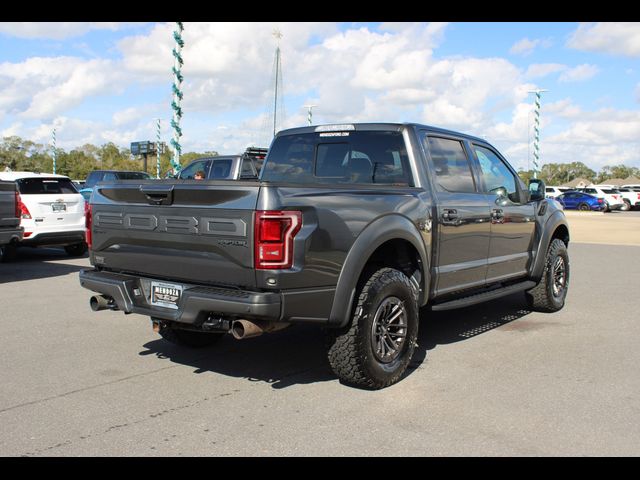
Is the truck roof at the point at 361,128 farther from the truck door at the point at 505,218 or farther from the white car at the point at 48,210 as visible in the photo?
the white car at the point at 48,210

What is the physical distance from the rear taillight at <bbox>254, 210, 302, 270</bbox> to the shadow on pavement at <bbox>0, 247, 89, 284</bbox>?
24.2 feet

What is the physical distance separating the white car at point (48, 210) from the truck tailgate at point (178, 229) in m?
7.64

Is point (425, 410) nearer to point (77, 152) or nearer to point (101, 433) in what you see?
point (101, 433)

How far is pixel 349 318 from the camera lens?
4484 mm

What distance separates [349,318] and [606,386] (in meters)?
2.07

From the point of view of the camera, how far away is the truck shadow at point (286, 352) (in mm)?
5121

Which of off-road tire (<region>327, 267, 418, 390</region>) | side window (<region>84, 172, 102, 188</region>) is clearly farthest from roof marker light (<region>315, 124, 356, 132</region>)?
side window (<region>84, 172, 102, 188</region>)

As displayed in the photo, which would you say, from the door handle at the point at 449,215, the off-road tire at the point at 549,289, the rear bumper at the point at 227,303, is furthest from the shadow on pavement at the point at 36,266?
the off-road tire at the point at 549,289

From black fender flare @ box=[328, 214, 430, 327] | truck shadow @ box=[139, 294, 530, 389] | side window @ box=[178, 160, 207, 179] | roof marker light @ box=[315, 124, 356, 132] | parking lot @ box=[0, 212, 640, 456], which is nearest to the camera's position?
parking lot @ box=[0, 212, 640, 456]

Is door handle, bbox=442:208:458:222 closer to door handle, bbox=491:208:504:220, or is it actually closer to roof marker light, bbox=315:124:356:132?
door handle, bbox=491:208:504:220

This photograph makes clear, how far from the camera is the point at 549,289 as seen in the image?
7566 mm

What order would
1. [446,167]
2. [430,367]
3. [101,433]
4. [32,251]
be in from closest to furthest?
[101,433], [430,367], [446,167], [32,251]

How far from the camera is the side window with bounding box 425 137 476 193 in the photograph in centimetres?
569
